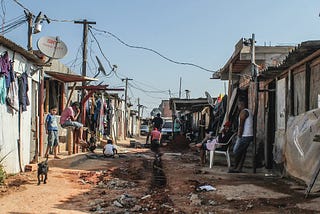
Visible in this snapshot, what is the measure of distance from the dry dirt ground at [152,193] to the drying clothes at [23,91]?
1731mm

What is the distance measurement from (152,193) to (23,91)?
438cm

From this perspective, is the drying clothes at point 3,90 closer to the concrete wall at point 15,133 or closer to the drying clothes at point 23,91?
the concrete wall at point 15,133

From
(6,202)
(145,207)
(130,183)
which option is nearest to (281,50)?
(130,183)

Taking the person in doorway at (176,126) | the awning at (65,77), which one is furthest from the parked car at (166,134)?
the awning at (65,77)

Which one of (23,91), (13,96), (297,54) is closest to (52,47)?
(23,91)

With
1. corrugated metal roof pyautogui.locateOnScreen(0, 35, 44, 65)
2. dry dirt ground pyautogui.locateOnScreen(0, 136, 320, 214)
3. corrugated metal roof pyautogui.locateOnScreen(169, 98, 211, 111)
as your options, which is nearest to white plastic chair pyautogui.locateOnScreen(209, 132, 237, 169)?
dry dirt ground pyautogui.locateOnScreen(0, 136, 320, 214)

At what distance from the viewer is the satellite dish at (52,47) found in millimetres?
12388

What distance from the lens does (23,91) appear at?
424 inches

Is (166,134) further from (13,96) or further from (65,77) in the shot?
(13,96)

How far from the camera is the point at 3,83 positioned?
9492mm

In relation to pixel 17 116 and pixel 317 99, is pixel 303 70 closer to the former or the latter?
pixel 317 99

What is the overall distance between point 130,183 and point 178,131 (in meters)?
20.2

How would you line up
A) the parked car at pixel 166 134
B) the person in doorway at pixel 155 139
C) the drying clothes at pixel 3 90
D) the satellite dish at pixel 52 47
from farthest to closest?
the parked car at pixel 166 134
the person in doorway at pixel 155 139
the satellite dish at pixel 52 47
the drying clothes at pixel 3 90

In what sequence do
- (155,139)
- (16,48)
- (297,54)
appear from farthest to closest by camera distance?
(155,139), (16,48), (297,54)
